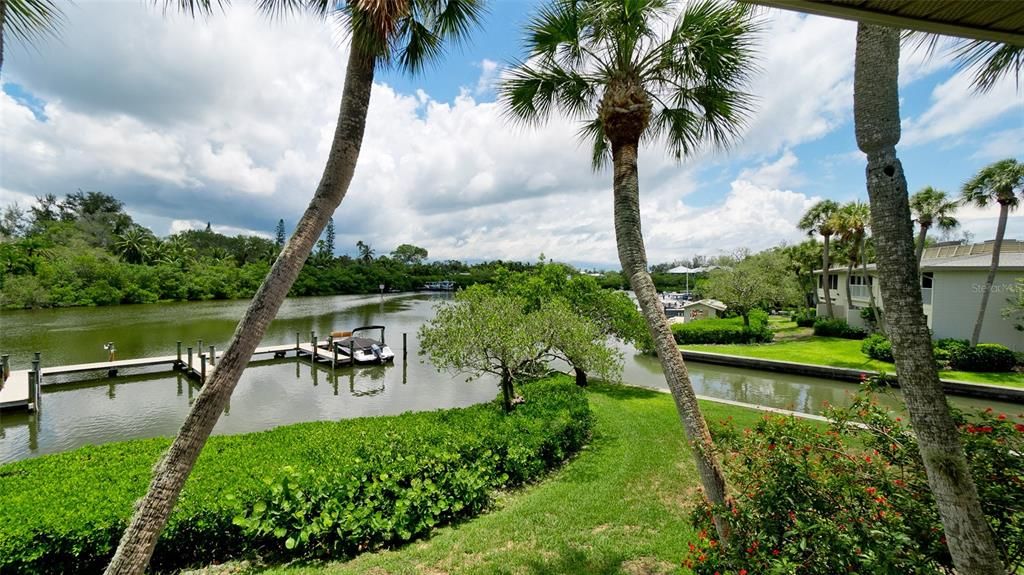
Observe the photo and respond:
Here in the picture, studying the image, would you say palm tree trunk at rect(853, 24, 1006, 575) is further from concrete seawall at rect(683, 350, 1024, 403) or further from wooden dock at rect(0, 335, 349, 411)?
wooden dock at rect(0, 335, 349, 411)

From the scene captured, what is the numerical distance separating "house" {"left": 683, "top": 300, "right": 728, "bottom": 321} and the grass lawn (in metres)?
24.2

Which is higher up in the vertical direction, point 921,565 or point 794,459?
point 794,459

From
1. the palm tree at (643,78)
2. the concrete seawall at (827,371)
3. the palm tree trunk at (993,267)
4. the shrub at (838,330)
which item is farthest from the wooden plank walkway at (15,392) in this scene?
the shrub at (838,330)

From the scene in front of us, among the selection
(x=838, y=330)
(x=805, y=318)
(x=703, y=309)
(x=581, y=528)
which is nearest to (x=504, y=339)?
(x=581, y=528)

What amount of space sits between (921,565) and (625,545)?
9.40ft

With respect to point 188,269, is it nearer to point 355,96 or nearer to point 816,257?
point 355,96

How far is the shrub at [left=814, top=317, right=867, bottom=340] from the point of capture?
2206 centimetres

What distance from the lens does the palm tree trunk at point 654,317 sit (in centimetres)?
338

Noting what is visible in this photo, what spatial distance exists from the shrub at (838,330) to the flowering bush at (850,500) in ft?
81.0

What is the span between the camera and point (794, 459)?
265 cm

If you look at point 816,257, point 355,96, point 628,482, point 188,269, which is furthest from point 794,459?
point 188,269

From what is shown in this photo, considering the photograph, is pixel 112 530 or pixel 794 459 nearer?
pixel 794 459

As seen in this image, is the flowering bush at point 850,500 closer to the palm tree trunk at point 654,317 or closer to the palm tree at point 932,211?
the palm tree trunk at point 654,317

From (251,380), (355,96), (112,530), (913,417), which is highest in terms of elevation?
(355,96)
